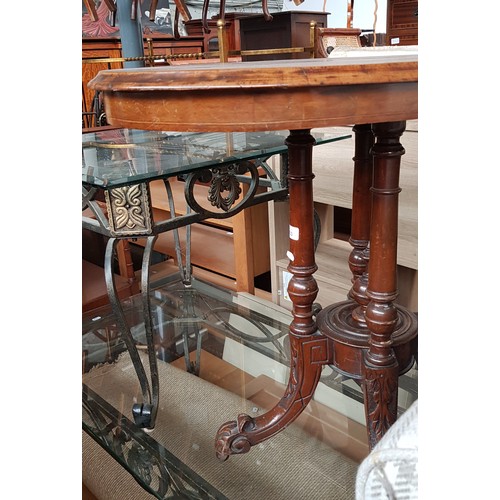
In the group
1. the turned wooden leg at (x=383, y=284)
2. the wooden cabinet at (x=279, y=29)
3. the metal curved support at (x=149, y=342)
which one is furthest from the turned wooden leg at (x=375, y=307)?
the wooden cabinet at (x=279, y=29)

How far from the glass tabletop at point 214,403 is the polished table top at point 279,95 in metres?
0.66

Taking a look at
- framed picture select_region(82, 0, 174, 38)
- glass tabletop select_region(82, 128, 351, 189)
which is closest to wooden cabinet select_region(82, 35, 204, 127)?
framed picture select_region(82, 0, 174, 38)

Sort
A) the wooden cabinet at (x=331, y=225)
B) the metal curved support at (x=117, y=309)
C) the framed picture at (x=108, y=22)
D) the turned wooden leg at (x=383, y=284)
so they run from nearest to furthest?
the turned wooden leg at (x=383, y=284), the metal curved support at (x=117, y=309), the wooden cabinet at (x=331, y=225), the framed picture at (x=108, y=22)

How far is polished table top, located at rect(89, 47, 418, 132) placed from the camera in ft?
1.71

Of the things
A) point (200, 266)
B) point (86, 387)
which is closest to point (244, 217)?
point (200, 266)

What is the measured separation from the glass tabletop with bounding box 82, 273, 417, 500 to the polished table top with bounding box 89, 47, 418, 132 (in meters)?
0.66

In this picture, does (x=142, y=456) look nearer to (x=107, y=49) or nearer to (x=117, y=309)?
(x=117, y=309)

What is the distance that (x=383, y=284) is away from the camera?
79cm

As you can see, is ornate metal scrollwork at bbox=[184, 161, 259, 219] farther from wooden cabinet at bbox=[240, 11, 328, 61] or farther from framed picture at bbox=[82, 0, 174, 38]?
wooden cabinet at bbox=[240, 11, 328, 61]

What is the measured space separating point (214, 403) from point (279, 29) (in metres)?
3.39

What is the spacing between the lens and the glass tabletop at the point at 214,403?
97 cm

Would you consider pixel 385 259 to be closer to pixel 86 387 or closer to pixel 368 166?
pixel 368 166

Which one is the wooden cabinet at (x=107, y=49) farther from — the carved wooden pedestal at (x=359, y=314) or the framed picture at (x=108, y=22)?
the carved wooden pedestal at (x=359, y=314)

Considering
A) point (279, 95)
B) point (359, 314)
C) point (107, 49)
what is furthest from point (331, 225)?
point (107, 49)
